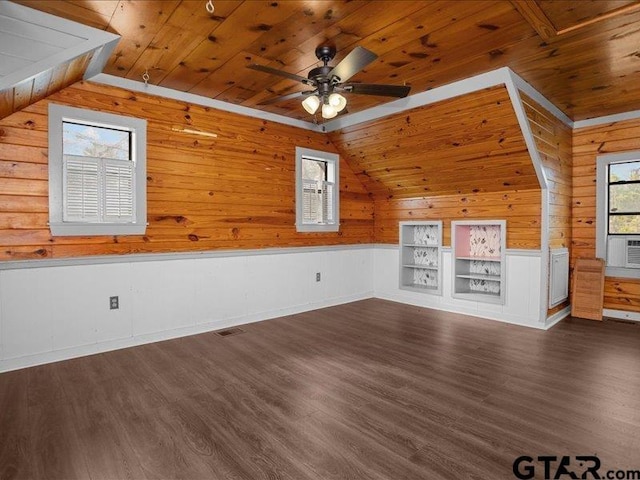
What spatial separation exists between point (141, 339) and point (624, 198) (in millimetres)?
6370

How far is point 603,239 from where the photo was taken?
199 inches

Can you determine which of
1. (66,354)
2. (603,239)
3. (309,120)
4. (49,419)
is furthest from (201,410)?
(603,239)

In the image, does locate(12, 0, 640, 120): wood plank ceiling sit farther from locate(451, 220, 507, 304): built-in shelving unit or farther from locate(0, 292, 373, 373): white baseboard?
locate(0, 292, 373, 373): white baseboard

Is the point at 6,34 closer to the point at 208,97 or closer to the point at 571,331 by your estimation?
the point at 208,97

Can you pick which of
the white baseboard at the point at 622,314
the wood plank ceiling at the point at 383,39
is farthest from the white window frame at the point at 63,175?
the white baseboard at the point at 622,314

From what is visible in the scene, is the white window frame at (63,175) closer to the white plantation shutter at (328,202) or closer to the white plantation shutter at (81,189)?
the white plantation shutter at (81,189)

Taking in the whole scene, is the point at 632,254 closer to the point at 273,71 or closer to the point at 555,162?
the point at 555,162

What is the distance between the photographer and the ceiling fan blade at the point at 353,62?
2.46 meters

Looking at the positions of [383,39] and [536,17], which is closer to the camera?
[536,17]

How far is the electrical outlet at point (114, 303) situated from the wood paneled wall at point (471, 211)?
13.7 ft

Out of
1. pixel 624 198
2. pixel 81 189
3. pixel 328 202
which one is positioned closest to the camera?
pixel 81 189

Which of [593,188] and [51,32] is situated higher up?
[51,32]

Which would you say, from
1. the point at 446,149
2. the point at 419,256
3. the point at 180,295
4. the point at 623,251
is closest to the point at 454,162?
the point at 446,149

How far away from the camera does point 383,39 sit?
117 inches
